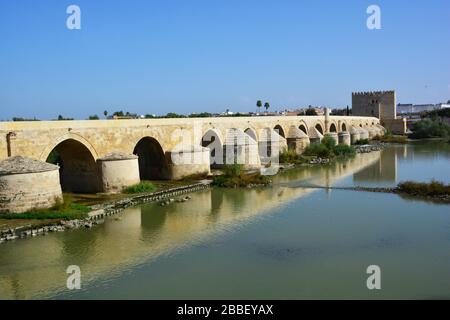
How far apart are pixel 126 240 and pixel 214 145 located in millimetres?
9548

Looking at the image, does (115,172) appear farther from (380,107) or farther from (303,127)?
(380,107)

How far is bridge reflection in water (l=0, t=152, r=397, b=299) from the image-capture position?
6.57 meters

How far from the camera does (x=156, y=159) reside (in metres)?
15.3

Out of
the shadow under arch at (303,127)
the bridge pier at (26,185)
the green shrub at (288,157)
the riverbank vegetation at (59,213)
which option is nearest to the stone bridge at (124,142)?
the bridge pier at (26,185)

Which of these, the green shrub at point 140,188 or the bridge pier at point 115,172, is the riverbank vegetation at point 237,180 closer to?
the green shrub at point 140,188

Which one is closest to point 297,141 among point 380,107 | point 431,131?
point 431,131

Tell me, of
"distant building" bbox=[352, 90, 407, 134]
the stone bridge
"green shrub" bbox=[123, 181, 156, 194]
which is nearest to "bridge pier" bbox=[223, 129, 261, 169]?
the stone bridge

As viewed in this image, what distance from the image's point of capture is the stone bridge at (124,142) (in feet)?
34.7

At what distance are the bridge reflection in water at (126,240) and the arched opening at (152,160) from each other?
8.72 feet

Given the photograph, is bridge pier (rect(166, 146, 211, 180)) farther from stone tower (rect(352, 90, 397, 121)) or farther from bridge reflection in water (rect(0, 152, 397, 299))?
stone tower (rect(352, 90, 397, 121))
